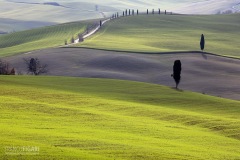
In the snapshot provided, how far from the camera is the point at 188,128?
138 ft

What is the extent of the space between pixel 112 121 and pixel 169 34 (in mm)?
103427

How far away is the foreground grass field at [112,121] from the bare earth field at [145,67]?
16.3 metres

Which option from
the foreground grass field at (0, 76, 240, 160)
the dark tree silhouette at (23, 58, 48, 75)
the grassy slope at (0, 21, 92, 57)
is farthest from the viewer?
the grassy slope at (0, 21, 92, 57)

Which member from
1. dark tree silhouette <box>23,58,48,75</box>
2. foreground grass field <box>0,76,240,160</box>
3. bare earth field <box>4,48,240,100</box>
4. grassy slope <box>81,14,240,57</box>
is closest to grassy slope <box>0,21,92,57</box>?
grassy slope <box>81,14,240,57</box>

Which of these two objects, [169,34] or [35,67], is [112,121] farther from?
[169,34]

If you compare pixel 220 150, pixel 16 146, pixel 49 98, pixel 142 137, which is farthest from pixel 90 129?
pixel 49 98

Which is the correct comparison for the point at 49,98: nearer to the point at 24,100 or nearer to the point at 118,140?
the point at 24,100

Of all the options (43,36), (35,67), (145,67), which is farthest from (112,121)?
(43,36)

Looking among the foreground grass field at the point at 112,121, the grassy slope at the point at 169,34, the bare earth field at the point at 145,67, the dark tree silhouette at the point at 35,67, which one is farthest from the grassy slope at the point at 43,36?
the foreground grass field at the point at 112,121

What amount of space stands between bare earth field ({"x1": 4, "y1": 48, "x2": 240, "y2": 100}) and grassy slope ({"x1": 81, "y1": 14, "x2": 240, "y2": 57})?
9.65m

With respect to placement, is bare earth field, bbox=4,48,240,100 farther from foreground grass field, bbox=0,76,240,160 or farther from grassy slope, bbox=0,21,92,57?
grassy slope, bbox=0,21,92,57

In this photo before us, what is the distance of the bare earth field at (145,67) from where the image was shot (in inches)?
3132

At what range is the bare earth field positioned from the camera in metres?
79.6

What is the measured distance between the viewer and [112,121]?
1574 inches
